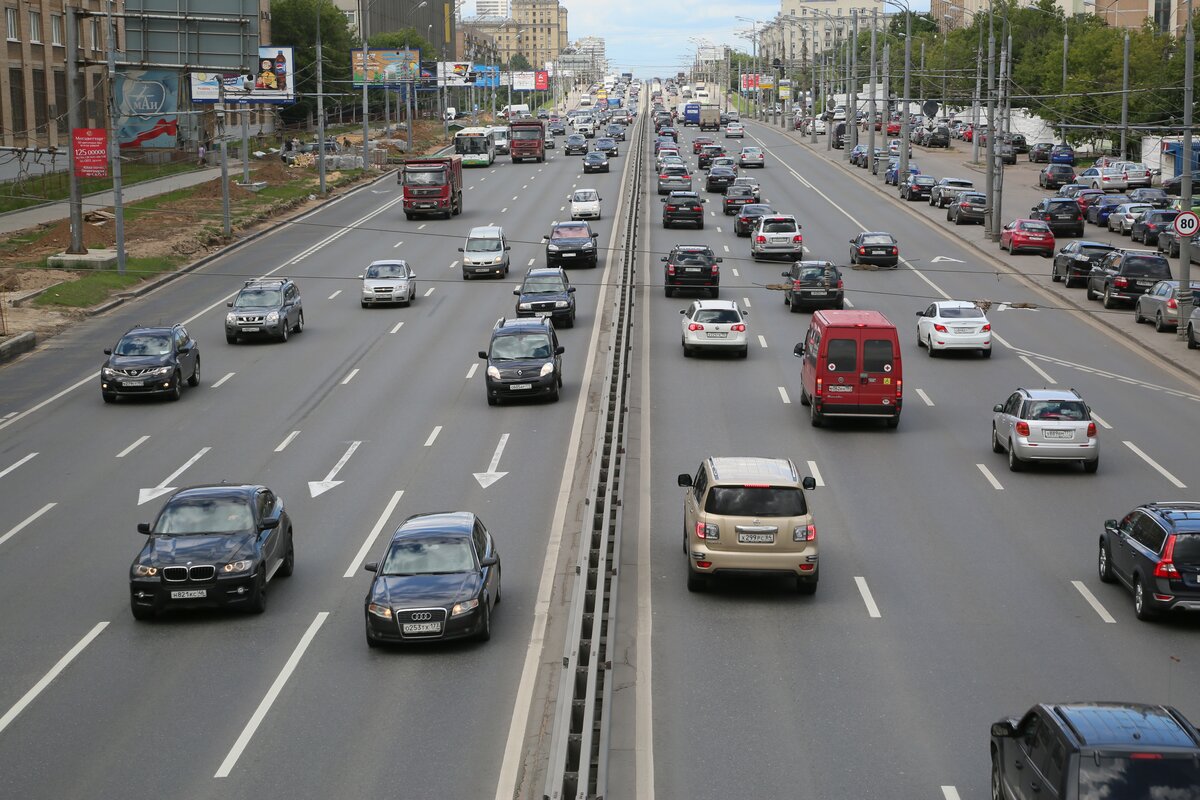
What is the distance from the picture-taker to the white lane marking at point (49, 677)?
16547 millimetres

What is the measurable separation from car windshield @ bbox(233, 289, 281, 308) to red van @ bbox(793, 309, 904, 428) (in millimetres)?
18027

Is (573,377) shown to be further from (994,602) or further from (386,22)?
(386,22)

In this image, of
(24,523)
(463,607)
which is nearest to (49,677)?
(463,607)

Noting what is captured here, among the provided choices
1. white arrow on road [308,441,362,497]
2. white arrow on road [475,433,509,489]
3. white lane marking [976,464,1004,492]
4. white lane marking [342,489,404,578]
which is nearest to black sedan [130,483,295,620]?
white lane marking [342,489,404,578]

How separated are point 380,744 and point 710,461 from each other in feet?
25.3

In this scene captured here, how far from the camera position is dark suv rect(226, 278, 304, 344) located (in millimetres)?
41938

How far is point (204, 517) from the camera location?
20.8 metres

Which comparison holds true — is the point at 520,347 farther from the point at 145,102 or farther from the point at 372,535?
the point at 145,102

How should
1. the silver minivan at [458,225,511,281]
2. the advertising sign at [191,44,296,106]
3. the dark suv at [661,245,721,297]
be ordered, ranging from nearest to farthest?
the dark suv at [661,245,721,297] → the silver minivan at [458,225,511,281] → the advertising sign at [191,44,296,106]

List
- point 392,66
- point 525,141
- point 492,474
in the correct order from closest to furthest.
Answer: point 492,474
point 525,141
point 392,66

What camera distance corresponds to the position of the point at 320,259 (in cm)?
5931

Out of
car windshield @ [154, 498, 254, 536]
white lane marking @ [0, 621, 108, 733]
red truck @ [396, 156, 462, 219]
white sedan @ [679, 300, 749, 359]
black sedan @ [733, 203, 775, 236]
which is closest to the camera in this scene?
white lane marking @ [0, 621, 108, 733]

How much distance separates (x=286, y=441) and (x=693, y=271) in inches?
824

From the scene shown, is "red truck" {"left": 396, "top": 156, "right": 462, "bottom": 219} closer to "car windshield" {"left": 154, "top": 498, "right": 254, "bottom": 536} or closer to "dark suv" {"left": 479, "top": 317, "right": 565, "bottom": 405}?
"dark suv" {"left": 479, "top": 317, "right": 565, "bottom": 405}
